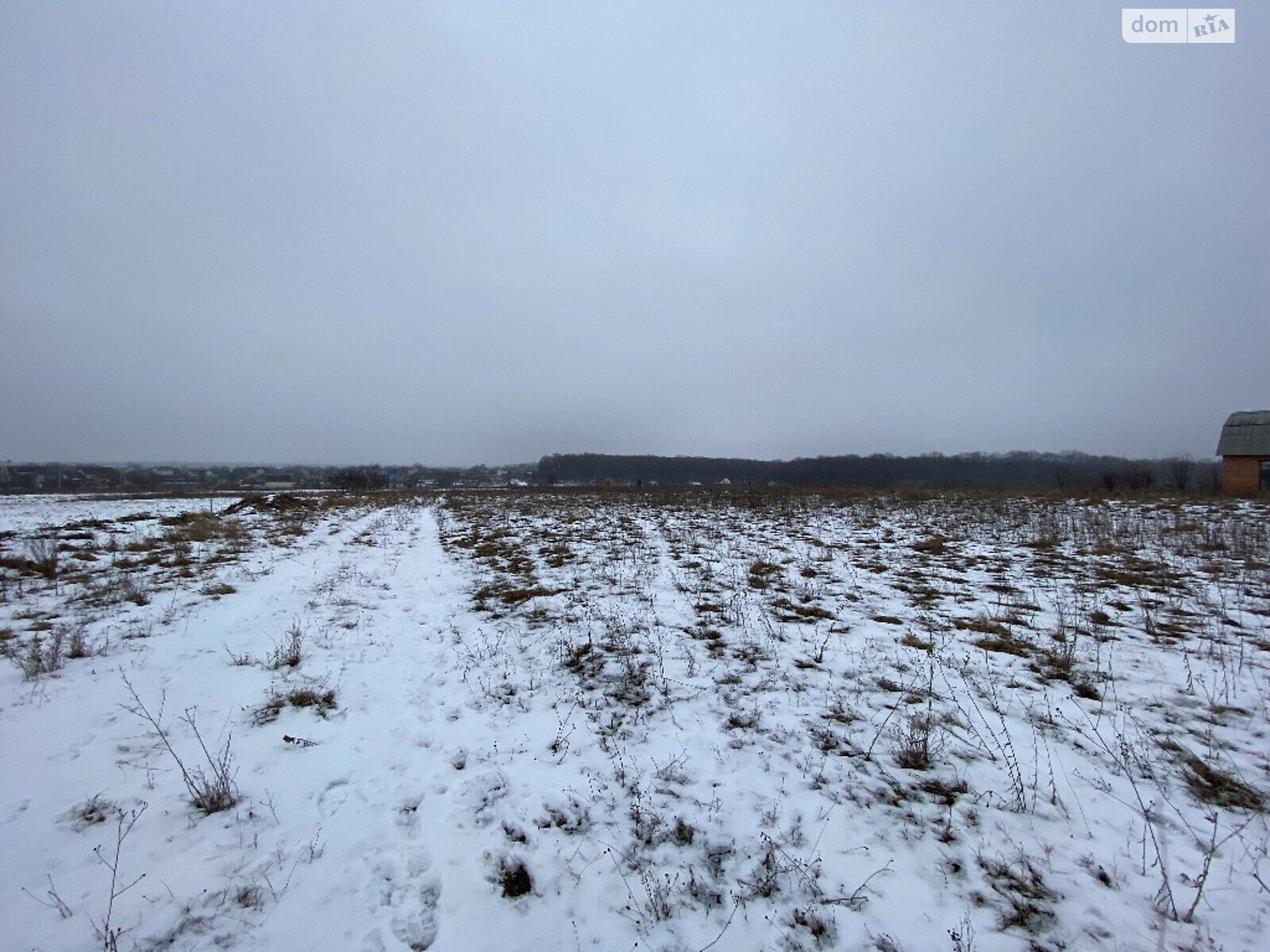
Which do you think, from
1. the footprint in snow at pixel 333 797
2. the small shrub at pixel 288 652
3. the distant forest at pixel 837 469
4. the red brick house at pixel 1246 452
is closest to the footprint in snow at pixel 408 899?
the footprint in snow at pixel 333 797

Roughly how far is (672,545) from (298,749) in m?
10.3

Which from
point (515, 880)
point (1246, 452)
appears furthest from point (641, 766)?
point (1246, 452)

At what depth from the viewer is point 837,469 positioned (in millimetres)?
91062

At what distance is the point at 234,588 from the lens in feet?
29.2

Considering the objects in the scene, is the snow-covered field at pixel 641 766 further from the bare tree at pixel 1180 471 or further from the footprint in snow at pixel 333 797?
the bare tree at pixel 1180 471

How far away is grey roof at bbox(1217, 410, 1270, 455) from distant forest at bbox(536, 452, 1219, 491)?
25567 millimetres

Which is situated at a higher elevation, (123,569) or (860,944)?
(123,569)

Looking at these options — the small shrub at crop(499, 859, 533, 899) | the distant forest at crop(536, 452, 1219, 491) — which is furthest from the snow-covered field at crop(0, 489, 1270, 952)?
the distant forest at crop(536, 452, 1219, 491)

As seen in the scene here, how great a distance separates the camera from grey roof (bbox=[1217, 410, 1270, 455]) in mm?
27594

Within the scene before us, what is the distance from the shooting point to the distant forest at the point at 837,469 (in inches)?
3002

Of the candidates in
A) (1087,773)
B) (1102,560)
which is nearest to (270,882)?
(1087,773)

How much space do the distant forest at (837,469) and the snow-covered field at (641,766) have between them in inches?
1997

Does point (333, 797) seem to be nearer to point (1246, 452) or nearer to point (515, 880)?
point (515, 880)

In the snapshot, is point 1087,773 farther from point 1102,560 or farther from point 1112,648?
point 1102,560
